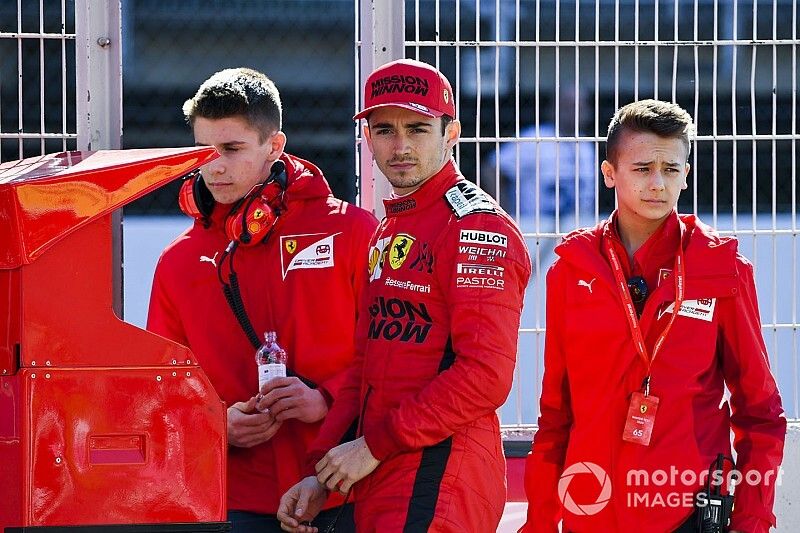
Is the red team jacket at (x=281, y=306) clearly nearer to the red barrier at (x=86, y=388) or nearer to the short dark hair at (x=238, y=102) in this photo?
the short dark hair at (x=238, y=102)

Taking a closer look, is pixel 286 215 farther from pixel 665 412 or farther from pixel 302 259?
pixel 665 412

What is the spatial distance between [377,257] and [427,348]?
33 centimetres

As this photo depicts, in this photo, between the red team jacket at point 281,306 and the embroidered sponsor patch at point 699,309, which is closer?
the embroidered sponsor patch at point 699,309

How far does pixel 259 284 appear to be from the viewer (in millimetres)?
3750

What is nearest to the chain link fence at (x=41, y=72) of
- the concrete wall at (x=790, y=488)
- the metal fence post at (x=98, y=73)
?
the metal fence post at (x=98, y=73)

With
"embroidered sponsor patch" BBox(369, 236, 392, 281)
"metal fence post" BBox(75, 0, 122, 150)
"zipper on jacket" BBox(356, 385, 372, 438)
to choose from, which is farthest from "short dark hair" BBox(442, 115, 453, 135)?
"metal fence post" BBox(75, 0, 122, 150)

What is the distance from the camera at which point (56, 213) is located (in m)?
2.80

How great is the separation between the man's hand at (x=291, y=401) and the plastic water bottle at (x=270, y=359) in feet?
0.06

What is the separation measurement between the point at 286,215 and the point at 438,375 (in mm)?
972

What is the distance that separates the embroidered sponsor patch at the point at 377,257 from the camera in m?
3.23

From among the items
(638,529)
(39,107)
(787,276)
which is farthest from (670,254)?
(39,107)

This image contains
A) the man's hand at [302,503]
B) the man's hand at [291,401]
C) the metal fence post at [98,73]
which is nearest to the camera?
the man's hand at [302,503]

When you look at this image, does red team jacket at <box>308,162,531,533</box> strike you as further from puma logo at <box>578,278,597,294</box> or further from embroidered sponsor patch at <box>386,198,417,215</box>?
puma logo at <box>578,278,597,294</box>

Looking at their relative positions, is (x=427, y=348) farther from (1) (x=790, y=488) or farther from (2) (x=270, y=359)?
(1) (x=790, y=488)
